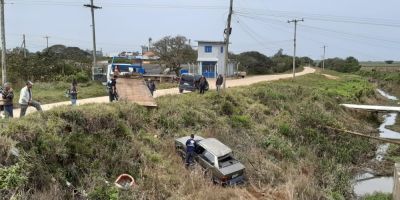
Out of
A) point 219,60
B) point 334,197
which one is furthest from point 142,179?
point 219,60

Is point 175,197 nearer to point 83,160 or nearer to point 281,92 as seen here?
point 83,160

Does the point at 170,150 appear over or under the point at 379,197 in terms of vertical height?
over

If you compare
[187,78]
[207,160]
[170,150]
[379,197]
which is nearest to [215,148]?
[207,160]

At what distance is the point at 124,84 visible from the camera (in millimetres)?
24703

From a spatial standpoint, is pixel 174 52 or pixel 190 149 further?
pixel 174 52

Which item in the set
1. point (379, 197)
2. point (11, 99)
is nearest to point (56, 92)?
point (11, 99)

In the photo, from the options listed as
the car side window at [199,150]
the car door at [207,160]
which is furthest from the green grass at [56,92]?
the car door at [207,160]

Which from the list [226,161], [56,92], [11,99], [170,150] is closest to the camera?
[11,99]

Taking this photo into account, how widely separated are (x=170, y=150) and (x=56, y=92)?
44.5 ft

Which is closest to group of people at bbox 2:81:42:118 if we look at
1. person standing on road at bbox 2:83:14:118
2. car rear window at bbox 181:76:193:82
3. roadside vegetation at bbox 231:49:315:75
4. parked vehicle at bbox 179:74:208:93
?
person standing on road at bbox 2:83:14:118

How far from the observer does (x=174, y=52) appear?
191ft

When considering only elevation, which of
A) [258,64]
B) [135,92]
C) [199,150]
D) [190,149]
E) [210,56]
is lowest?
[199,150]

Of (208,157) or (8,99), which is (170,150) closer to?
(208,157)

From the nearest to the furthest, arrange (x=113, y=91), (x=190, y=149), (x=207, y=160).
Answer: (x=207, y=160) → (x=190, y=149) → (x=113, y=91)
